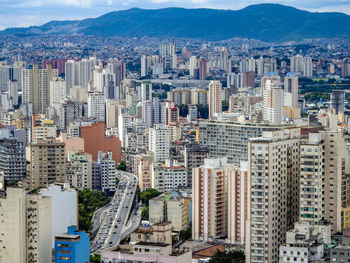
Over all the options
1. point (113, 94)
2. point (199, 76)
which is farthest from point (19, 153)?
point (199, 76)

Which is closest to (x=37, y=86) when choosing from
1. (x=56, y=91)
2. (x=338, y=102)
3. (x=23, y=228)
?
(x=56, y=91)

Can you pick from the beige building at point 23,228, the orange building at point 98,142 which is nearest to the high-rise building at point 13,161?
the orange building at point 98,142

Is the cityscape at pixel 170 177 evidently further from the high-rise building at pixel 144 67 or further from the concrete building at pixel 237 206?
the high-rise building at pixel 144 67

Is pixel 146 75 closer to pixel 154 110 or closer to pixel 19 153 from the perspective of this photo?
pixel 154 110

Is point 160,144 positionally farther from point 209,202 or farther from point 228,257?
point 228,257

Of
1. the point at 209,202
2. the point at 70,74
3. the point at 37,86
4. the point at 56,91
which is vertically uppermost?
the point at 70,74

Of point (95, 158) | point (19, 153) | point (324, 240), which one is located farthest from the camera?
point (95, 158)
